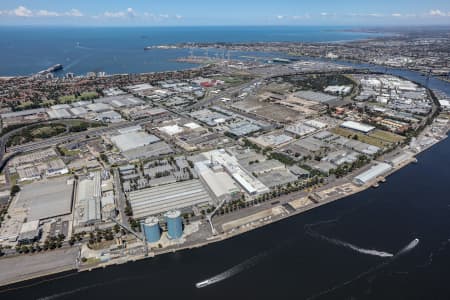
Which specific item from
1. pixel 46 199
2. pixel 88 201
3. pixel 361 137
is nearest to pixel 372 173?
pixel 361 137

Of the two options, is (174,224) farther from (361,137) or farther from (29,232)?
(361,137)

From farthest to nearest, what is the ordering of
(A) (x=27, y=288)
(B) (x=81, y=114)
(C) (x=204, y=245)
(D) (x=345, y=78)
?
(D) (x=345, y=78), (B) (x=81, y=114), (C) (x=204, y=245), (A) (x=27, y=288)

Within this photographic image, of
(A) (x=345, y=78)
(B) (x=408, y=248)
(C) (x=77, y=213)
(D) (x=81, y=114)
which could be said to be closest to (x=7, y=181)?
(C) (x=77, y=213)

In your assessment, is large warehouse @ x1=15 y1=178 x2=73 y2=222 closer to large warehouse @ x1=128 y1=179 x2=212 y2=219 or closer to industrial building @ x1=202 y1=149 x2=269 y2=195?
large warehouse @ x1=128 y1=179 x2=212 y2=219

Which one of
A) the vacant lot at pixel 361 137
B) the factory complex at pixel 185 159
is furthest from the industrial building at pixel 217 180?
the vacant lot at pixel 361 137

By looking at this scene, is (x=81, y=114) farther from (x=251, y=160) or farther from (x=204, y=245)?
(x=204, y=245)

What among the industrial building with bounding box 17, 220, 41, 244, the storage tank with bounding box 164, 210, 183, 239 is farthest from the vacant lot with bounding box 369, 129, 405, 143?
the industrial building with bounding box 17, 220, 41, 244
